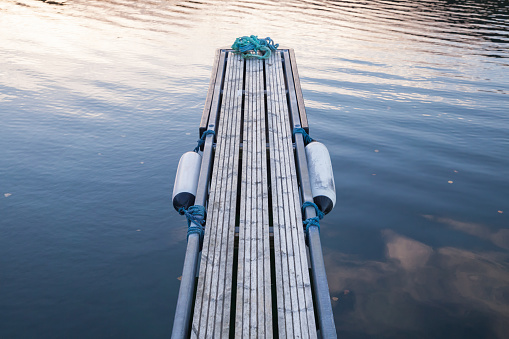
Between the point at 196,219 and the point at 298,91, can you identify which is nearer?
the point at 196,219

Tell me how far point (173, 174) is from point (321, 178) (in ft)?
13.3

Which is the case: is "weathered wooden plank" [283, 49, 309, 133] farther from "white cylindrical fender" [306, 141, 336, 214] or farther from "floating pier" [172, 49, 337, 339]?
"white cylindrical fender" [306, 141, 336, 214]

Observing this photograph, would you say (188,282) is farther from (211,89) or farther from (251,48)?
(251,48)

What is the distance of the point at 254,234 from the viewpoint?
248 inches

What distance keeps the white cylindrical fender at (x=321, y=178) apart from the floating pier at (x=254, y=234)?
287 millimetres

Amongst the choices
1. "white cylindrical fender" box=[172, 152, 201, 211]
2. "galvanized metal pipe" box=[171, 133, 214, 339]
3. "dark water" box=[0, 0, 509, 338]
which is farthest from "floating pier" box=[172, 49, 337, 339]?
"dark water" box=[0, 0, 509, 338]

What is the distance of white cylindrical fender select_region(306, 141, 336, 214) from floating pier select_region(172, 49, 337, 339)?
29 cm

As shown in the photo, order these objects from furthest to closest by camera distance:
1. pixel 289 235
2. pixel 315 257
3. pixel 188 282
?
pixel 289 235, pixel 315 257, pixel 188 282

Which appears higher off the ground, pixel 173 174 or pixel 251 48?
pixel 251 48

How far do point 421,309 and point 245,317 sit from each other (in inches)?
131

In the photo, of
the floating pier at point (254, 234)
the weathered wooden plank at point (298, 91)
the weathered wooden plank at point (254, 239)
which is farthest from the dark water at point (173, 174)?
the weathered wooden plank at point (298, 91)

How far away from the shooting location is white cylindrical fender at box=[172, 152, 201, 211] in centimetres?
772

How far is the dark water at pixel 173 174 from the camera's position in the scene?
669 cm

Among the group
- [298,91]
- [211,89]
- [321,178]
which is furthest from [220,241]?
[298,91]
